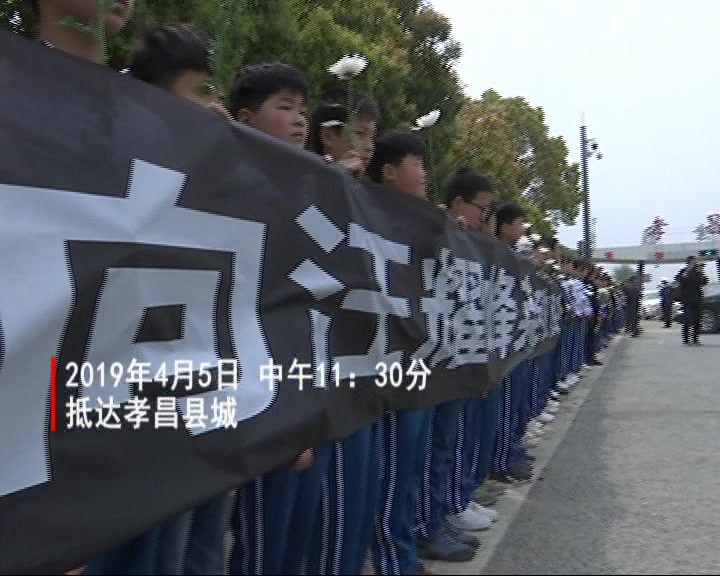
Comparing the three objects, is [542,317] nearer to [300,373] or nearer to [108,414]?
[300,373]

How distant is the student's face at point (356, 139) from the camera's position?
3215 mm

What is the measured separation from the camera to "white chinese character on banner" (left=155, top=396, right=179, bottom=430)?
1.80m

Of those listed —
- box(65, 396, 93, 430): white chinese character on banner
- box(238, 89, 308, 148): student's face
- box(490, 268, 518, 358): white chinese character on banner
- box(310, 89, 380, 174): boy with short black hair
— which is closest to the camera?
box(65, 396, 93, 430): white chinese character on banner

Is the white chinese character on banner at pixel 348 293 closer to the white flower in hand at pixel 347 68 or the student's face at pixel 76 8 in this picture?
the white flower in hand at pixel 347 68

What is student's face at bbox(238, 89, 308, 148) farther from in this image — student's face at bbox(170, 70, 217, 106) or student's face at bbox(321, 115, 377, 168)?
student's face at bbox(321, 115, 377, 168)

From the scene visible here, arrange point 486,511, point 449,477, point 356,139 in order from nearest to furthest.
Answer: point 356,139, point 449,477, point 486,511

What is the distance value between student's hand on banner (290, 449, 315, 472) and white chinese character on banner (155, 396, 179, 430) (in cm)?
49

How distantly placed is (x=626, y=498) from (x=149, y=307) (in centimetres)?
338

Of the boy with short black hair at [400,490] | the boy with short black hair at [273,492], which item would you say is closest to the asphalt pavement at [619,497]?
the boy with short black hair at [400,490]

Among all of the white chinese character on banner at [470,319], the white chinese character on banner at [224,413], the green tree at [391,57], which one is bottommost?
the white chinese character on banner at [224,413]

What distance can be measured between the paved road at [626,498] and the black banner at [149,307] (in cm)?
90

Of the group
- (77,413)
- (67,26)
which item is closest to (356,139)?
(67,26)

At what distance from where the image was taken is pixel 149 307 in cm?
179

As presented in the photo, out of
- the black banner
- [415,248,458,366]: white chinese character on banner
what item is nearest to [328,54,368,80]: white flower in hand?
the black banner
